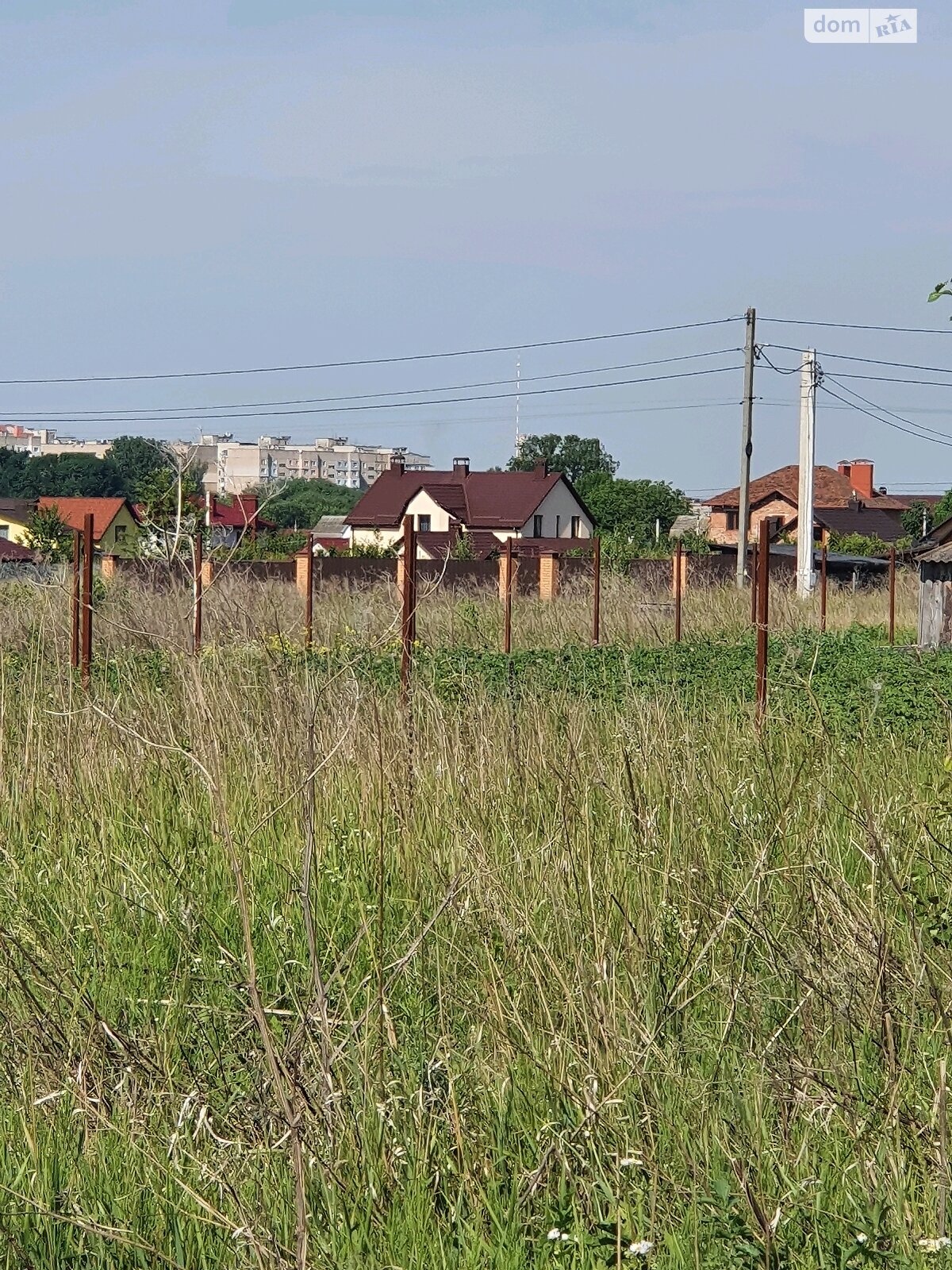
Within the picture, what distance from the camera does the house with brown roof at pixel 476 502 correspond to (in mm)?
67312

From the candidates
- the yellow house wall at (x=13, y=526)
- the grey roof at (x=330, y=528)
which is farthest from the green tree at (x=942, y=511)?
the yellow house wall at (x=13, y=526)

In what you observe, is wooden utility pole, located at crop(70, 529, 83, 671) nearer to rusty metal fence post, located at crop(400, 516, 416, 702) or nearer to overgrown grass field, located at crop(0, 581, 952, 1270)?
rusty metal fence post, located at crop(400, 516, 416, 702)

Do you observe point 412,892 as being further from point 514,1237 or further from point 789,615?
point 789,615

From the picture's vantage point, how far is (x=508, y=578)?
18.0 metres

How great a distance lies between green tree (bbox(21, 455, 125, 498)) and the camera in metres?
100

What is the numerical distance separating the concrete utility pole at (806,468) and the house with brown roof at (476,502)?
3545cm

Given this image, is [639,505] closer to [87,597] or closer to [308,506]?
[308,506]

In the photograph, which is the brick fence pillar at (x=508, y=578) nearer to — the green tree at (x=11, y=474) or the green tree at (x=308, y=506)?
the green tree at (x=308, y=506)

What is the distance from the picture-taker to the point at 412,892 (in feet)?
14.5

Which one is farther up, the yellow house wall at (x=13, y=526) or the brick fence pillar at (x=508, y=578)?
the yellow house wall at (x=13, y=526)

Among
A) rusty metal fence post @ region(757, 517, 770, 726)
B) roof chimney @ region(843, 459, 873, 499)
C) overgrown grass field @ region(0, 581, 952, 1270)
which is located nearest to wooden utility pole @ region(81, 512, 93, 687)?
overgrown grass field @ region(0, 581, 952, 1270)

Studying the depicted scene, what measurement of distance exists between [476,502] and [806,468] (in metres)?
41.0

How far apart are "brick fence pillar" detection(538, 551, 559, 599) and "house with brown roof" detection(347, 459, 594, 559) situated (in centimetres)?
3382

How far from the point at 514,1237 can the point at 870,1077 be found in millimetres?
980
